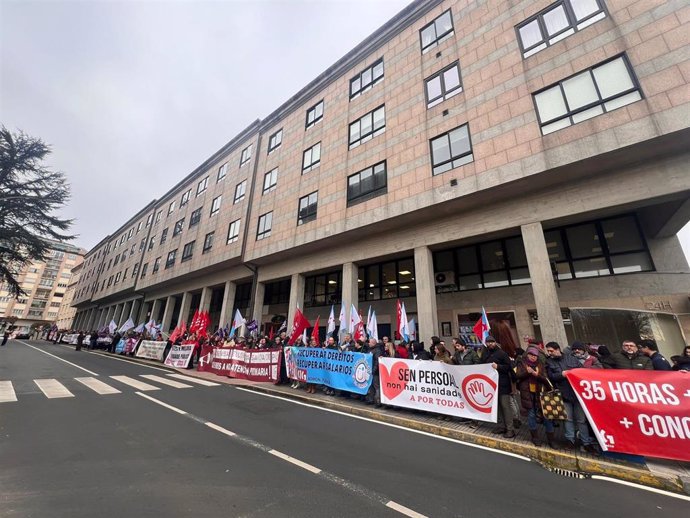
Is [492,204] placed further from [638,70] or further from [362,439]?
[362,439]

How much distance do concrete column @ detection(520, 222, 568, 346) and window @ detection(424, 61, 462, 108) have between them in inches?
276

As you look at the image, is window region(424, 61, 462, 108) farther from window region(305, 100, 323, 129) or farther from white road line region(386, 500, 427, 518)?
white road line region(386, 500, 427, 518)

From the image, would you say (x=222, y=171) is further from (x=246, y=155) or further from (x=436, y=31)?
(x=436, y=31)

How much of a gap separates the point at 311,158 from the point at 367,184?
5742 millimetres

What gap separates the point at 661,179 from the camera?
27.8ft

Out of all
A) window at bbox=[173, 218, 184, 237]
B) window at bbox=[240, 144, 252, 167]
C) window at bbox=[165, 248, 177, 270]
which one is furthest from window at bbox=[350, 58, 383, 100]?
window at bbox=[165, 248, 177, 270]

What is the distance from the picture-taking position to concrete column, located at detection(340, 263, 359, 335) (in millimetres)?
13977

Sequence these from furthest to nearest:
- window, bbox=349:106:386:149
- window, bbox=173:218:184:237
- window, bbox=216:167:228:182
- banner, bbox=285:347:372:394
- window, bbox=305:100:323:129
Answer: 1. window, bbox=173:218:184:237
2. window, bbox=216:167:228:182
3. window, bbox=305:100:323:129
4. window, bbox=349:106:386:149
5. banner, bbox=285:347:372:394

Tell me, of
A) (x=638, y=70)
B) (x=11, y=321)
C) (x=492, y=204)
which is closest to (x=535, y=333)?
(x=492, y=204)

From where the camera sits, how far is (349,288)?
1460cm

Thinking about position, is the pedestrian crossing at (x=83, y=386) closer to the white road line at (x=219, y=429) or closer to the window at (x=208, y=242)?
the white road line at (x=219, y=429)

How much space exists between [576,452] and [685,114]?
367 inches

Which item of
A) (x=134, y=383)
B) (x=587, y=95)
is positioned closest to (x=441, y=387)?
(x=134, y=383)

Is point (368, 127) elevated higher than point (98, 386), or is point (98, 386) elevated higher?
point (368, 127)
